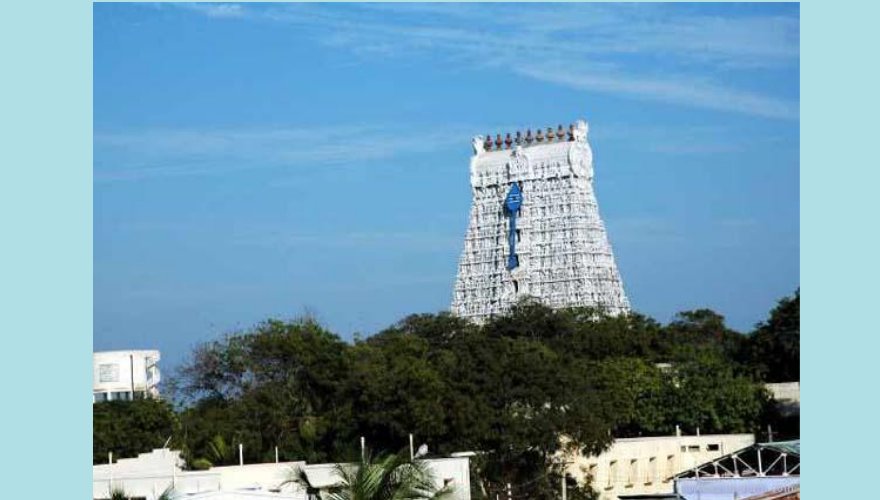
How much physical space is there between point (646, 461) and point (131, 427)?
11.0 metres

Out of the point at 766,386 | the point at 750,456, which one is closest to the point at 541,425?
the point at 750,456

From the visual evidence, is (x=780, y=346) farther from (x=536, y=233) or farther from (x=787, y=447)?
(x=536, y=233)

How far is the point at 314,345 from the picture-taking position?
40.8m

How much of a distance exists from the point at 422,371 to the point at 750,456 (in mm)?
6769

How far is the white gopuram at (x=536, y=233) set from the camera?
6894 centimetres

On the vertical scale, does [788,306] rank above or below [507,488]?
above

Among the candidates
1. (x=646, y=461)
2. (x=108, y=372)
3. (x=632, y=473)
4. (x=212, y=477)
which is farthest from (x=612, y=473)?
(x=108, y=372)

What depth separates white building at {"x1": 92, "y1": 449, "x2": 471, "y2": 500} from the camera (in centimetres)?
2673

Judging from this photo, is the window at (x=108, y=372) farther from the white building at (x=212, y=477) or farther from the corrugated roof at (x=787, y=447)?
the corrugated roof at (x=787, y=447)

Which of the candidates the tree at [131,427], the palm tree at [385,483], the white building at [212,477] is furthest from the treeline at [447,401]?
the palm tree at [385,483]

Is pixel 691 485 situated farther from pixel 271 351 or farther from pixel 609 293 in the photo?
pixel 609 293

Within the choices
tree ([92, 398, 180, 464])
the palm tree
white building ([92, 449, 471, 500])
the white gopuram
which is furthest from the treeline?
→ the white gopuram

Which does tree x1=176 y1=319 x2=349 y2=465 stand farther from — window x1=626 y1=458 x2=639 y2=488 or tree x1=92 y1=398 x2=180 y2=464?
window x1=626 y1=458 x2=639 y2=488

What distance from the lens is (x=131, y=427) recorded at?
3947 centimetres
